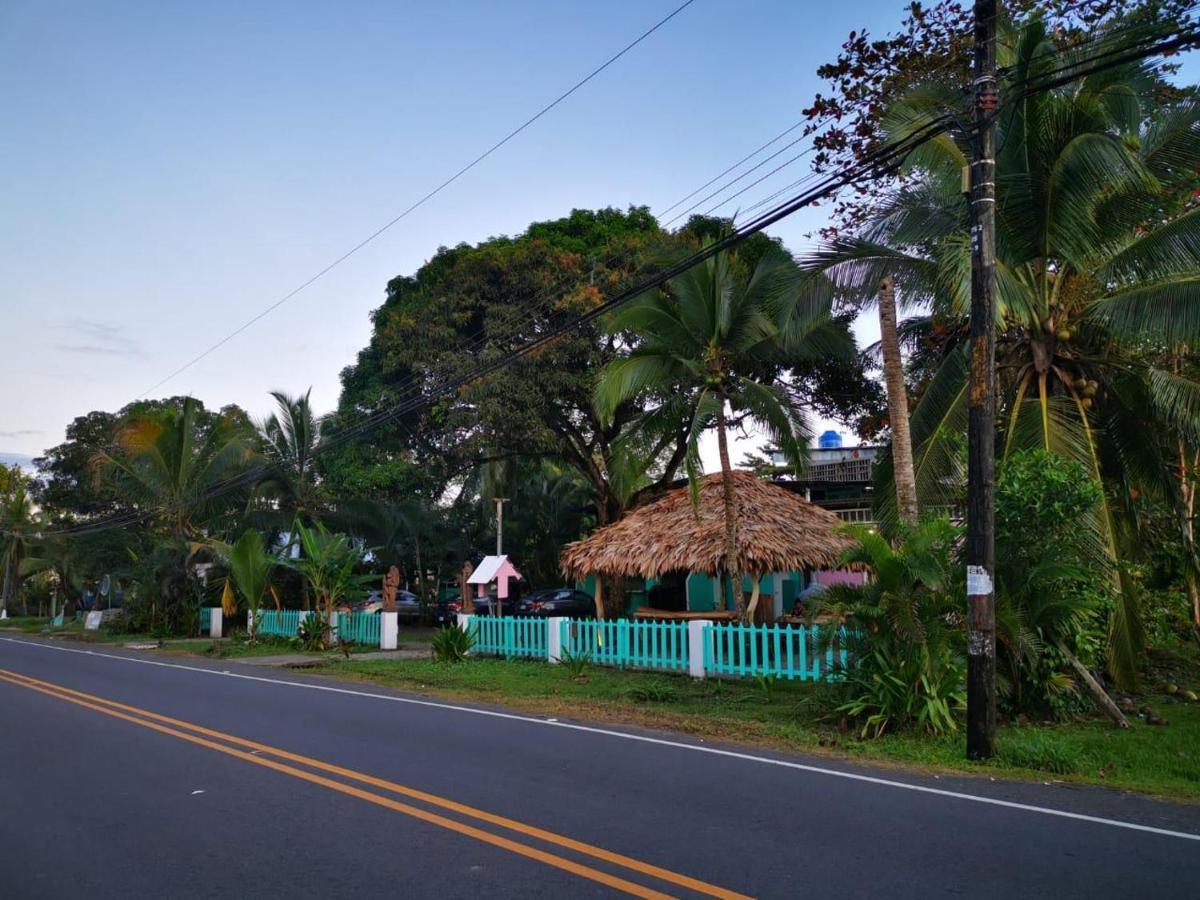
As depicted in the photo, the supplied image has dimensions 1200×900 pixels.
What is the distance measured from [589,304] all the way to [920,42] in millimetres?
12406

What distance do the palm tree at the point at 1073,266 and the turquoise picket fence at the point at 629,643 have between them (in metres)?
4.57

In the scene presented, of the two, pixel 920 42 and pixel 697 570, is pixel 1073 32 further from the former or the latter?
pixel 697 570

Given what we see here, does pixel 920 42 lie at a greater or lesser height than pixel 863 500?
greater

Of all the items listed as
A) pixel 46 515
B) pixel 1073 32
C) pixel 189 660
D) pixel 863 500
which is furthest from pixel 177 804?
pixel 46 515

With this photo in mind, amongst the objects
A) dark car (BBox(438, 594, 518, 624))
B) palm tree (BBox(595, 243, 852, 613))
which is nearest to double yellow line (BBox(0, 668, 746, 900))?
palm tree (BBox(595, 243, 852, 613))

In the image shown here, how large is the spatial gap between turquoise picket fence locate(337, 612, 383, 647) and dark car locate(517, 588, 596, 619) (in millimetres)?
8394

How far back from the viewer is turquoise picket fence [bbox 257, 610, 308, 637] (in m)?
27.0

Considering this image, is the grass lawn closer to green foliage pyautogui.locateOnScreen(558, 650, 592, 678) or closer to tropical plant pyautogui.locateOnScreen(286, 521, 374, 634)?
green foliage pyautogui.locateOnScreen(558, 650, 592, 678)

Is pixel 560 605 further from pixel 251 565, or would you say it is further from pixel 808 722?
pixel 808 722

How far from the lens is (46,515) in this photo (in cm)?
5738

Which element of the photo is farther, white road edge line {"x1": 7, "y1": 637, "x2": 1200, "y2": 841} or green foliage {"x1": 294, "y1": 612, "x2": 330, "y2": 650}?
green foliage {"x1": 294, "y1": 612, "x2": 330, "y2": 650}

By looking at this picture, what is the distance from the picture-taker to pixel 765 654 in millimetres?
14945

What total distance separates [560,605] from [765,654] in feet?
60.5

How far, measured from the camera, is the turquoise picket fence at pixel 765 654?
14.4m
